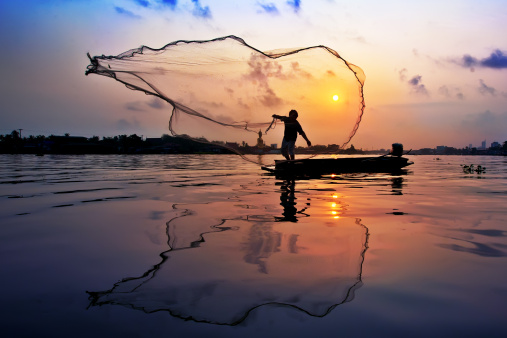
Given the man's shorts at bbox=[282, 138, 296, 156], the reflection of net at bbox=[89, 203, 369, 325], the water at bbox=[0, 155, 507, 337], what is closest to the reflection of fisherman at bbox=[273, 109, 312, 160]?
the man's shorts at bbox=[282, 138, 296, 156]

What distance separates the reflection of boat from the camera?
16.5 m

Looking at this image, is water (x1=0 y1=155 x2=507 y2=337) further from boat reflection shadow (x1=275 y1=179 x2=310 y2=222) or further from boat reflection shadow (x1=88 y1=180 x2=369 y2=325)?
boat reflection shadow (x1=275 y1=179 x2=310 y2=222)

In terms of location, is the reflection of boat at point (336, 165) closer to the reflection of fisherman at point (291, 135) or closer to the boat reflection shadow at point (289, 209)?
the reflection of fisherman at point (291, 135)

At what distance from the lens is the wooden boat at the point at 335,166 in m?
16.5

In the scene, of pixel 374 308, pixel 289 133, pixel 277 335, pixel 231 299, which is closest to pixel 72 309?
pixel 231 299

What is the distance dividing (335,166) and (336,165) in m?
0.07

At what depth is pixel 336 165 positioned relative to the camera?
725 inches

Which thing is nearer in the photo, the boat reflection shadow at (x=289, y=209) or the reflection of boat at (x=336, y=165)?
the boat reflection shadow at (x=289, y=209)

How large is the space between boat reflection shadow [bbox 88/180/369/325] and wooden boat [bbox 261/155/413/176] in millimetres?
10150

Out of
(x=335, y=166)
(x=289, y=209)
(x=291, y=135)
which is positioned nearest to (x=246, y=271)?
(x=289, y=209)

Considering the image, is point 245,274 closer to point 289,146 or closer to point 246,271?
point 246,271

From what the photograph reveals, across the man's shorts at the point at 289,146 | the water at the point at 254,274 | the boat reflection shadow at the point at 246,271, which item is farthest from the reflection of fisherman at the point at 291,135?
the boat reflection shadow at the point at 246,271

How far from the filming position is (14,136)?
156750mm

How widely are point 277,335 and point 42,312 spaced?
1835 mm
